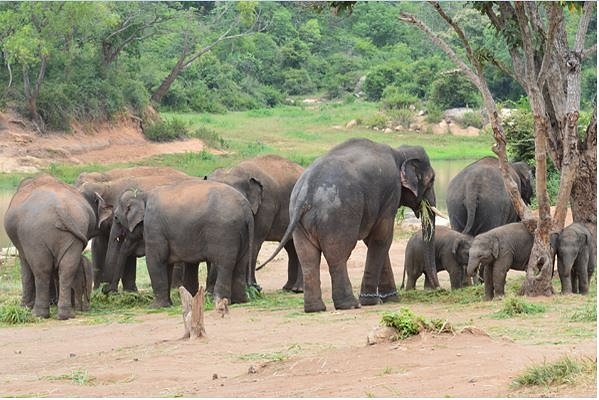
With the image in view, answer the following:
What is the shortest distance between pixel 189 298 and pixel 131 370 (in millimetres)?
1057

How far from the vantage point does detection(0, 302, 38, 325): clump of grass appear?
39.8 ft

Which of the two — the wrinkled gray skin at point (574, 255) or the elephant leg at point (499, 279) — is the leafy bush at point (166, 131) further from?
the elephant leg at point (499, 279)

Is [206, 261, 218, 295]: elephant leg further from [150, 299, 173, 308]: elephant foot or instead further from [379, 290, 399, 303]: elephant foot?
[379, 290, 399, 303]: elephant foot

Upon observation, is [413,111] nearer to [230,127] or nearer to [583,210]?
[230,127]

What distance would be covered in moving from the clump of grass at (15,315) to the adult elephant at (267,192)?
2762 mm

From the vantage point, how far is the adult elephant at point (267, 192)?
46.8 feet

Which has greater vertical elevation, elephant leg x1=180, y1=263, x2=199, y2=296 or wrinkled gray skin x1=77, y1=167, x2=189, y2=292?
wrinkled gray skin x1=77, y1=167, x2=189, y2=292

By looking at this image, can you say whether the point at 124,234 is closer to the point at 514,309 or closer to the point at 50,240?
the point at 50,240

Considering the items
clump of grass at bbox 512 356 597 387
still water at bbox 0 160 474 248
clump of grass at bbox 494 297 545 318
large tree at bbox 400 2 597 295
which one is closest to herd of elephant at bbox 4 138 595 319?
large tree at bbox 400 2 597 295

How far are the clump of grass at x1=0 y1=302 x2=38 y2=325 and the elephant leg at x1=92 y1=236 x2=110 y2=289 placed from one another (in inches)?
95.3

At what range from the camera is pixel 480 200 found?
14766 mm

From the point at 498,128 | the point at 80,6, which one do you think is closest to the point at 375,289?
the point at 498,128

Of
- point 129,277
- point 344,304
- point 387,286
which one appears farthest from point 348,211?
point 129,277

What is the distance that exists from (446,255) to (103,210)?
3709mm
